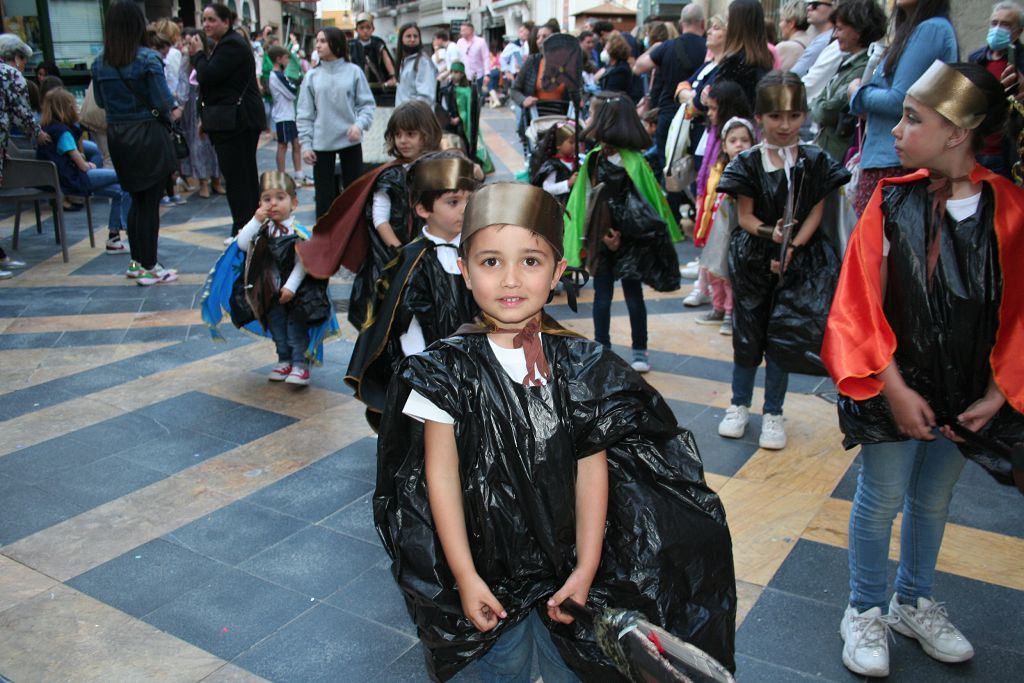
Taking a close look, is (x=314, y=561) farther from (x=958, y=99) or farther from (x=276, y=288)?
(x=958, y=99)

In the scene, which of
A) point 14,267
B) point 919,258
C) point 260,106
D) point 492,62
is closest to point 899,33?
point 919,258

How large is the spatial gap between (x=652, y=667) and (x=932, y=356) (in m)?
1.38

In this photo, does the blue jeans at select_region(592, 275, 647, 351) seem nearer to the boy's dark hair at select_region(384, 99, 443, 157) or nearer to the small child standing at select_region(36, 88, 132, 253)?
the boy's dark hair at select_region(384, 99, 443, 157)

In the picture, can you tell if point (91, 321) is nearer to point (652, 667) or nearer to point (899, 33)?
point (899, 33)

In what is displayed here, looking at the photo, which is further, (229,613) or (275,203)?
(275,203)

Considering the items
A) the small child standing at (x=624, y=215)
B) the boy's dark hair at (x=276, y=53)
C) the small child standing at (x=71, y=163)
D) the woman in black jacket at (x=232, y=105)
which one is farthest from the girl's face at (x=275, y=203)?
the boy's dark hair at (x=276, y=53)

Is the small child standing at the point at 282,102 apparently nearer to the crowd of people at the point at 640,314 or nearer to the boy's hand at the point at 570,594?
the crowd of people at the point at 640,314

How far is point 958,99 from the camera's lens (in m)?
2.46

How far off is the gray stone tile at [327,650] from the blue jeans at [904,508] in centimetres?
147

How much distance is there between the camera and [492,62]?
2847 cm

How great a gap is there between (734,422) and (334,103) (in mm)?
5202

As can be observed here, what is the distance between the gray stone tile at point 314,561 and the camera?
337cm

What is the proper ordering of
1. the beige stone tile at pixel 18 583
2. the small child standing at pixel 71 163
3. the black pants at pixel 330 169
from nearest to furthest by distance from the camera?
1. the beige stone tile at pixel 18 583
2. the black pants at pixel 330 169
3. the small child standing at pixel 71 163

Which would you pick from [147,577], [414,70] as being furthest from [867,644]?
[414,70]
